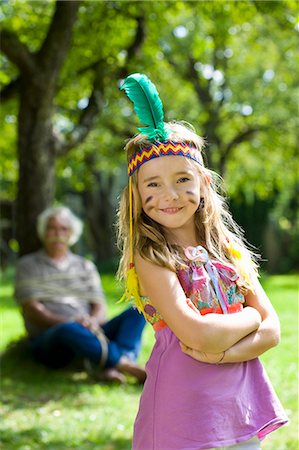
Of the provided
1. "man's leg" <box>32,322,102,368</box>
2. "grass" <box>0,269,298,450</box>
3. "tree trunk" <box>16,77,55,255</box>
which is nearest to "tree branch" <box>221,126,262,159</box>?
"grass" <box>0,269,298,450</box>

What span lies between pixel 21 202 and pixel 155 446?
472 centimetres

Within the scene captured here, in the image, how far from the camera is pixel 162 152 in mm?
2086

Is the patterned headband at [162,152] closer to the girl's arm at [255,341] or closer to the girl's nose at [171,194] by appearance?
the girl's nose at [171,194]

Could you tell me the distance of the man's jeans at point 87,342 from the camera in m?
5.35

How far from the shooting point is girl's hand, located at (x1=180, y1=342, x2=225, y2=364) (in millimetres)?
1923

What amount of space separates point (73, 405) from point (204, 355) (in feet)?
9.79

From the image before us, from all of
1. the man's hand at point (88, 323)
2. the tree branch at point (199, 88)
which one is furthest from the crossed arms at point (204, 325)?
the tree branch at point (199, 88)

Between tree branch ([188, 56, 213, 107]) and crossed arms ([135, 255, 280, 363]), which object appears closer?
crossed arms ([135, 255, 280, 363])

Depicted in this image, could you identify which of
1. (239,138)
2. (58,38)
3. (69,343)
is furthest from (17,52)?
(239,138)

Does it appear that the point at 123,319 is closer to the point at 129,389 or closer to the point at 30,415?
the point at 129,389

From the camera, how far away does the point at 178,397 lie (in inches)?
77.4

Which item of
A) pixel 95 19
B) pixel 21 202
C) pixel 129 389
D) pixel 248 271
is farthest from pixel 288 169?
pixel 248 271

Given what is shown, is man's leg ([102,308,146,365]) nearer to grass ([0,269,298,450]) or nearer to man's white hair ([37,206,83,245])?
grass ([0,269,298,450])

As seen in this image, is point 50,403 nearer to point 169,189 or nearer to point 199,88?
point 169,189
